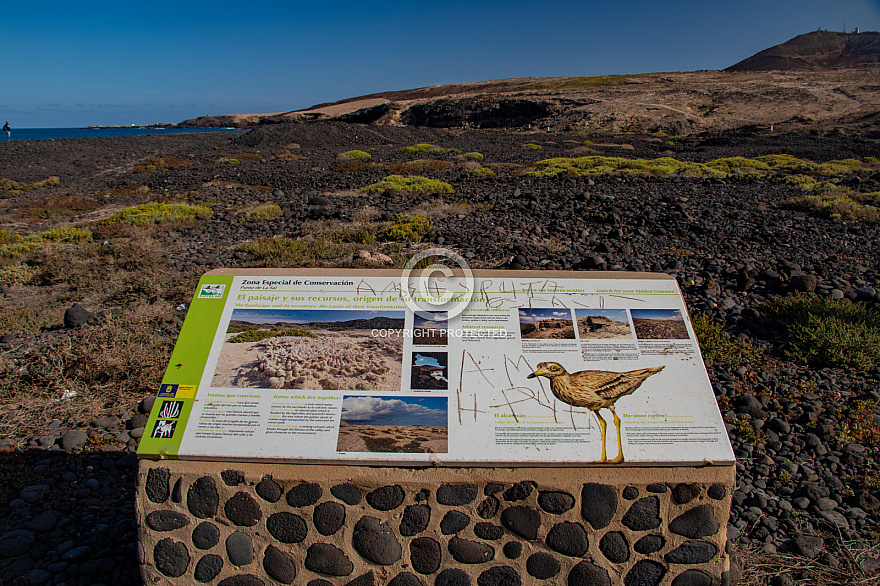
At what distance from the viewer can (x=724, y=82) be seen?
195ft

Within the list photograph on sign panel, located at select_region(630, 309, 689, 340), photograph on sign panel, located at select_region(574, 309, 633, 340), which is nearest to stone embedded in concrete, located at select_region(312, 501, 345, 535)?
photograph on sign panel, located at select_region(574, 309, 633, 340)

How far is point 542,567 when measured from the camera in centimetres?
213

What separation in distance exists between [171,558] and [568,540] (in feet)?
5.95

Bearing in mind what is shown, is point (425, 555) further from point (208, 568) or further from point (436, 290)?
point (436, 290)

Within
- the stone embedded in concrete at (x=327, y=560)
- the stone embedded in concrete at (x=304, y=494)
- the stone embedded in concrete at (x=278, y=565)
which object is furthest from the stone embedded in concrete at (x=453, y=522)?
the stone embedded in concrete at (x=278, y=565)

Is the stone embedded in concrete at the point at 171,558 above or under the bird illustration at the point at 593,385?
under

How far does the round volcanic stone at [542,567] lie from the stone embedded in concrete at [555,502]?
0.21 m

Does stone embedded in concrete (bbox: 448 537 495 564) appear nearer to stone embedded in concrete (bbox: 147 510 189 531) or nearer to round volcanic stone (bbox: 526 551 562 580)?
round volcanic stone (bbox: 526 551 562 580)

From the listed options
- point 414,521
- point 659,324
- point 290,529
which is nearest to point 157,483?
point 290,529

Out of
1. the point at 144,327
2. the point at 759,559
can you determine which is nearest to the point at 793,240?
the point at 759,559

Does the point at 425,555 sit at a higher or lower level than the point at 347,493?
lower

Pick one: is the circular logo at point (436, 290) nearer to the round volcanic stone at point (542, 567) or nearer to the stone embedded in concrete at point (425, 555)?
the stone embedded in concrete at point (425, 555)

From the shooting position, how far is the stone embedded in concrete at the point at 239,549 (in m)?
2.14

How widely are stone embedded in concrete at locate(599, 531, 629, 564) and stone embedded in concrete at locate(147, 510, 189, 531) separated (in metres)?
1.92
